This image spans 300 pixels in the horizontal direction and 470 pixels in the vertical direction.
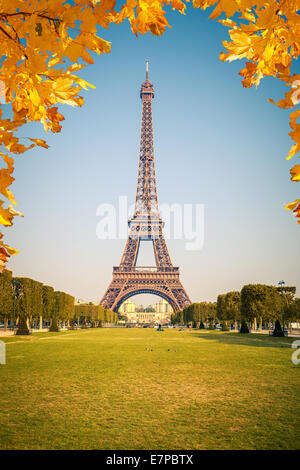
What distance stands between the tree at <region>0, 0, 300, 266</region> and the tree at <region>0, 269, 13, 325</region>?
38380mm

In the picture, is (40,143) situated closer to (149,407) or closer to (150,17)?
(150,17)

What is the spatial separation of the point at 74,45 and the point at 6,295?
39877 millimetres

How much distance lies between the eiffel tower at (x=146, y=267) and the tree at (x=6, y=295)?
92.7 feet

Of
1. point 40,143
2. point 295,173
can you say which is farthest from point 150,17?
point 295,173

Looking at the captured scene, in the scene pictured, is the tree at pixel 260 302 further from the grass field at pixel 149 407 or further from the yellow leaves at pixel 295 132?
the yellow leaves at pixel 295 132

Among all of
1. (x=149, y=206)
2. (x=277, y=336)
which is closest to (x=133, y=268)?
(x=149, y=206)

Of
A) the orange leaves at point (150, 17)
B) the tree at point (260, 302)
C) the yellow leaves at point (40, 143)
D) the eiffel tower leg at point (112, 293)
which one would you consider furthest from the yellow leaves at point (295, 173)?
the eiffel tower leg at point (112, 293)

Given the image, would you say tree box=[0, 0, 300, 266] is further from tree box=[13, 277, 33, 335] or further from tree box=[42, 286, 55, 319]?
tree box=[42, 286, 55, 319]

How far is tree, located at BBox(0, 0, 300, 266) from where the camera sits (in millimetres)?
1299

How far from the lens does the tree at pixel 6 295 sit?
37188mm

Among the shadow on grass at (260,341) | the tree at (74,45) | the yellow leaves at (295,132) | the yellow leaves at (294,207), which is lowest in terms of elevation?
the shadow on grass at (260,341)
